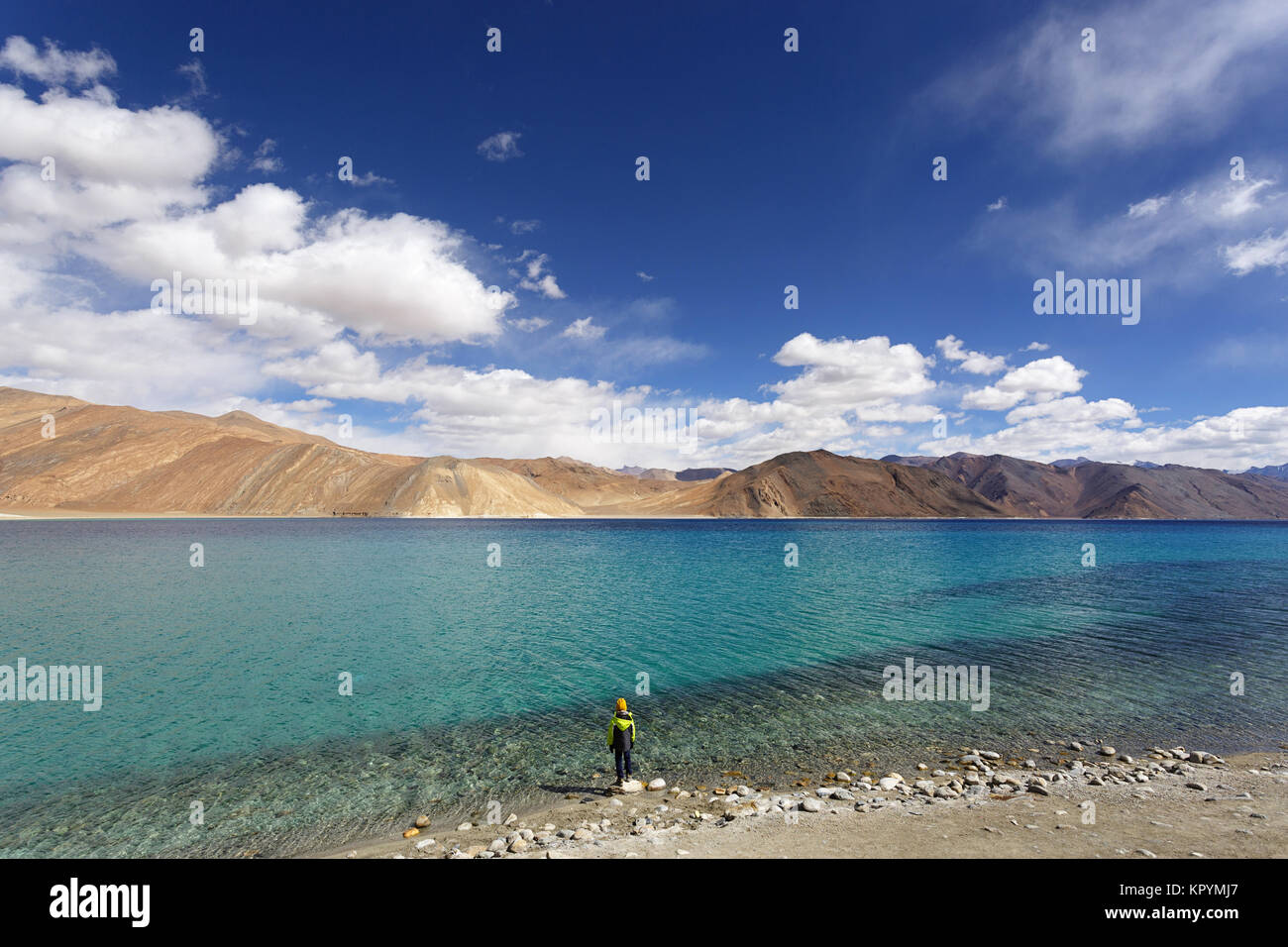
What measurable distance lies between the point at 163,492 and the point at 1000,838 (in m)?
227

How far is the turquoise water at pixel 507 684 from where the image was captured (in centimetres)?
1291

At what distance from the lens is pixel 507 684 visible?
822 inches

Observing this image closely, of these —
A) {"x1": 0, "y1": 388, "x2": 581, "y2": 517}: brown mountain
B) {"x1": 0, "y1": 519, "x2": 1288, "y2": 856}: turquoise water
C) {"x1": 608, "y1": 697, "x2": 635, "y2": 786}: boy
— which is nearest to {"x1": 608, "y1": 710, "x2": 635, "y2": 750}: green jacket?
A: {"x1": 608, "y1": 697, "x2": 635, "y2": 786}: boy

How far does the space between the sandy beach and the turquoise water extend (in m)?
1.25

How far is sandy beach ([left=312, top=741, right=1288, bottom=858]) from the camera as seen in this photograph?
29.2ft

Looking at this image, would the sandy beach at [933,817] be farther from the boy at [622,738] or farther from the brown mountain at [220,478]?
the brown mountain at [220,478]

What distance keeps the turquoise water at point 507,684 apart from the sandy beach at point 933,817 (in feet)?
4.11

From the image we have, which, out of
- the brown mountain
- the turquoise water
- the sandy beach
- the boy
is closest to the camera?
the sandy beach

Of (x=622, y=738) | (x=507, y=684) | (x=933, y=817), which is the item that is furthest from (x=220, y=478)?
(x=933, y=817)

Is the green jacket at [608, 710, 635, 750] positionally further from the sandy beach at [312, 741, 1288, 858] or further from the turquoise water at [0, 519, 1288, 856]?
the turquoise water at [0, 519, 1288, 856]

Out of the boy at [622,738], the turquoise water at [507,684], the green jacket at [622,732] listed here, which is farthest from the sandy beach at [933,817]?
the turquoise water at [507,684]
